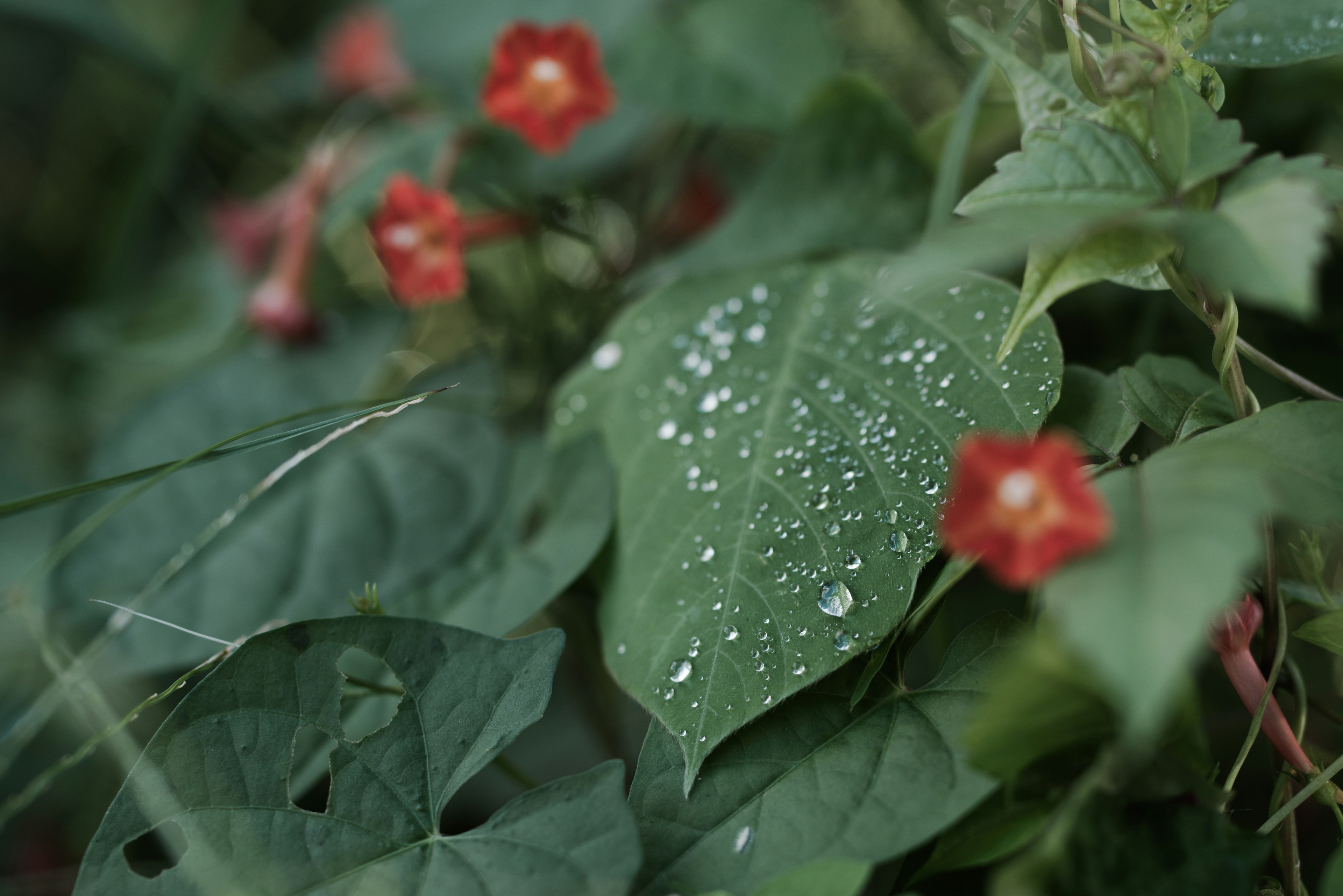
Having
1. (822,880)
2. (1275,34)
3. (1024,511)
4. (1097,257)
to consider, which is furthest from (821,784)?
(1275,34)

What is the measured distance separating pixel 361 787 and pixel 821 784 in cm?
27

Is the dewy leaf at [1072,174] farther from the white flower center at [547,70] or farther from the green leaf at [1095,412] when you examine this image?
the white flower center at [547,70]

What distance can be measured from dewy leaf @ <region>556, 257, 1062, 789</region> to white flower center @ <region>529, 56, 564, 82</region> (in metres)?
0.29

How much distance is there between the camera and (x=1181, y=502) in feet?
1.12

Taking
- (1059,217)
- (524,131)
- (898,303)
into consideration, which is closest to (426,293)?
(524,131)

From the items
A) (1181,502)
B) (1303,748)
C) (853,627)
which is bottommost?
(1303,748)

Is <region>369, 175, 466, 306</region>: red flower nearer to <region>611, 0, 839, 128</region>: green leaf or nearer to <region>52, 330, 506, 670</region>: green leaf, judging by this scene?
<region>52, 330, 506, 670</region>: green leaf

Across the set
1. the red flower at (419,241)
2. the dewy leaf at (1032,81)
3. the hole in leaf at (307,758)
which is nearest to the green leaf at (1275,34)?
the dewy leaf at (1032,81)

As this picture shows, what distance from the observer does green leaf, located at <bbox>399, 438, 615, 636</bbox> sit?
66 centimetres

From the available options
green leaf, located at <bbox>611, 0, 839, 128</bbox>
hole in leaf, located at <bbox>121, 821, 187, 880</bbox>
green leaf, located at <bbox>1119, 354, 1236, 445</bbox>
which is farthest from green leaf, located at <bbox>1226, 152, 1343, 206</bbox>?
hole in leaf, located at <bbox>121, 821, 187, 880</bbox>

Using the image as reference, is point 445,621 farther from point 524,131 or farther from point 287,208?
point 287,208

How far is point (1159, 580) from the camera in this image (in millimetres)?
310

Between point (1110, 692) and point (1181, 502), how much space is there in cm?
8

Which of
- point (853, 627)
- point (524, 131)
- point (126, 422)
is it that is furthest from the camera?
point (126, 422)
